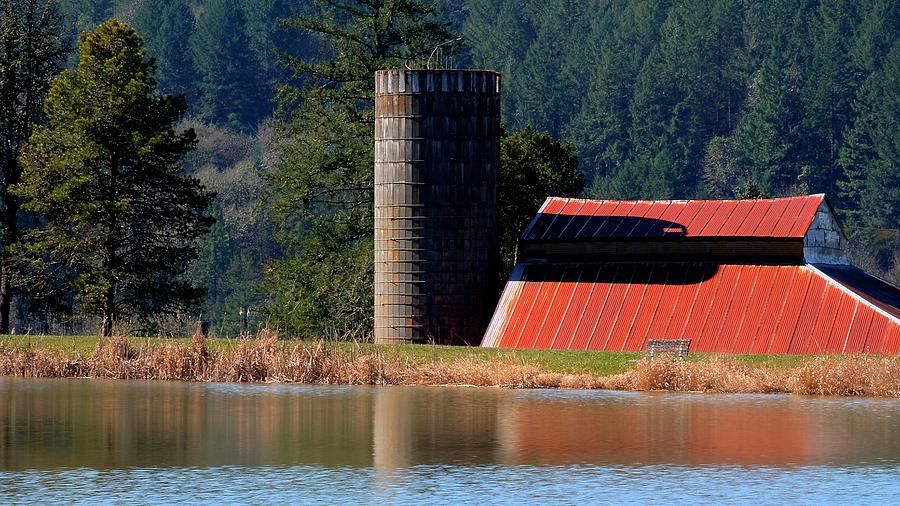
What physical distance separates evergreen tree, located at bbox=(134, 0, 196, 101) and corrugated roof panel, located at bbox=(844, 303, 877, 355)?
13611cm

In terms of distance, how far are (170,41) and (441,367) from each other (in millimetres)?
144893

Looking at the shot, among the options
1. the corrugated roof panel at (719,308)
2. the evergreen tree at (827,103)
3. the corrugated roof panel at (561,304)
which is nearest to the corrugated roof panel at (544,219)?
the corrugated roof panel at (561,304)

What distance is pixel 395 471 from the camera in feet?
89.6

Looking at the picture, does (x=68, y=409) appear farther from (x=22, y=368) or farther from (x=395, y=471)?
(x=395, y=471)

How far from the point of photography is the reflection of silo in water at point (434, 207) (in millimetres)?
50219

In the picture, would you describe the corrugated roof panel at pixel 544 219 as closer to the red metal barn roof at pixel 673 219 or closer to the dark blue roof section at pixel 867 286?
the red metal barn roof at pixel 673 219

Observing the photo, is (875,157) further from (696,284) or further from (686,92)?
(696,284)

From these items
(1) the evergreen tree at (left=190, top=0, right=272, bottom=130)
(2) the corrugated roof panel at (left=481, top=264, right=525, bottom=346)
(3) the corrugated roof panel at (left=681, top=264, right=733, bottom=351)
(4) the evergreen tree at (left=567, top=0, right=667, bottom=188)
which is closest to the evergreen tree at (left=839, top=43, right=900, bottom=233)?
(4) the evergreen tree at (left=567, top=0, right=667, bottom=188)

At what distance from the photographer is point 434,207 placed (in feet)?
165

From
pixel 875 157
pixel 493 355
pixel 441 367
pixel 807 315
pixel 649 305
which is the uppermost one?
pixel 875 157

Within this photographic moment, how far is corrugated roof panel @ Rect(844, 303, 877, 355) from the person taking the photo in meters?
44.5

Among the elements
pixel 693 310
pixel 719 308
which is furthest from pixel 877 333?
pixel 693 310

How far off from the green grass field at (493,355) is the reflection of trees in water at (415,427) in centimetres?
Result: 256

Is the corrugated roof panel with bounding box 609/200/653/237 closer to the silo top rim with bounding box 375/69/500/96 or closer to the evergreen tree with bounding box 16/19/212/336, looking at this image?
the silo top rim with bounding box 375/69/500/96
